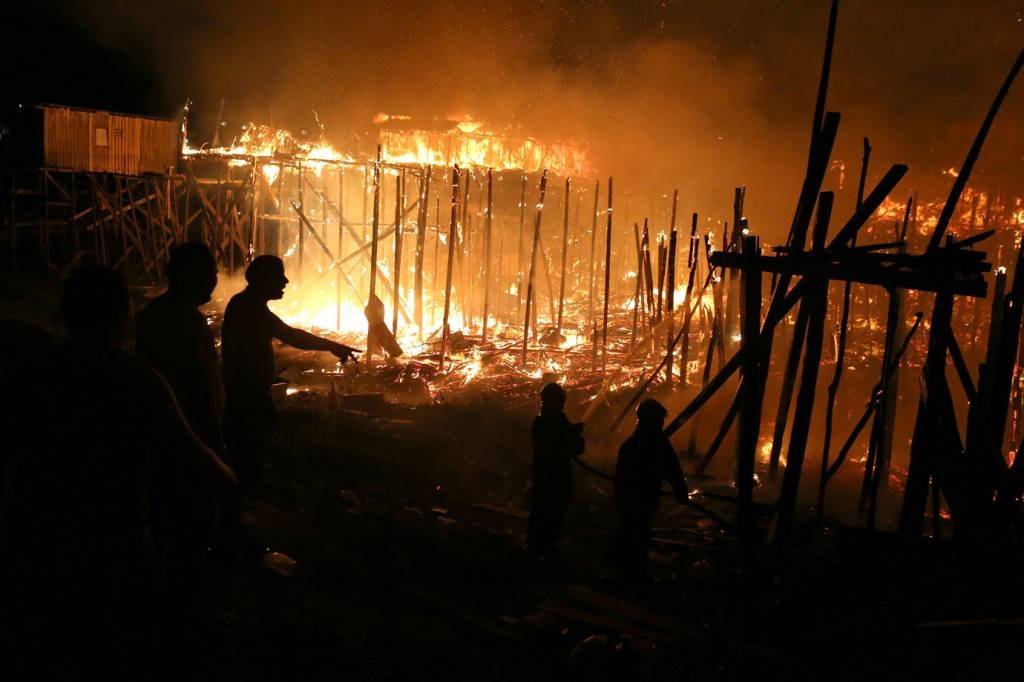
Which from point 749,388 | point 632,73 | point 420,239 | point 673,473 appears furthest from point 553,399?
point 632,73

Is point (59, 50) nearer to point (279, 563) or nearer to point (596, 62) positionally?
point (596, 62)

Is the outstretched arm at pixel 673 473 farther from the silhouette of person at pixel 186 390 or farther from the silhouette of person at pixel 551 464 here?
the silhouette of person at pixel 186 390

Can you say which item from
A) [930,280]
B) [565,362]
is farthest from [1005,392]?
[565,362]

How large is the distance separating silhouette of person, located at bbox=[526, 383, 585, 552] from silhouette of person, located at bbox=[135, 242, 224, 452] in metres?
2.55

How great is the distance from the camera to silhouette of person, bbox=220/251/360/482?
488cm

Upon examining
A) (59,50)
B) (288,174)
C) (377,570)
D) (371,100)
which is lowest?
(377,570)

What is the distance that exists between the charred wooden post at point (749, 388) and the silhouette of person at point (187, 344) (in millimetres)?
3073

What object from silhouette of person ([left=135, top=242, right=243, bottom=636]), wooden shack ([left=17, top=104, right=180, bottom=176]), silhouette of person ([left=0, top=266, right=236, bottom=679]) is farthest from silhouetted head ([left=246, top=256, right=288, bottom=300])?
wooden shack ([left=17, top=104, right=180, bottom=176])

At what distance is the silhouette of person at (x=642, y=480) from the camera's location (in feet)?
18.6

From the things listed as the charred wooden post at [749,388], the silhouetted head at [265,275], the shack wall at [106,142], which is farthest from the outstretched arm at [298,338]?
the shack wall at [106,142]

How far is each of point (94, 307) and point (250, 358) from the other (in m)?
2.29

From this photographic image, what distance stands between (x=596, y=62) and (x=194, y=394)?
25.5m

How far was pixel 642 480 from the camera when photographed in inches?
223

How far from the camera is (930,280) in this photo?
439 cm
